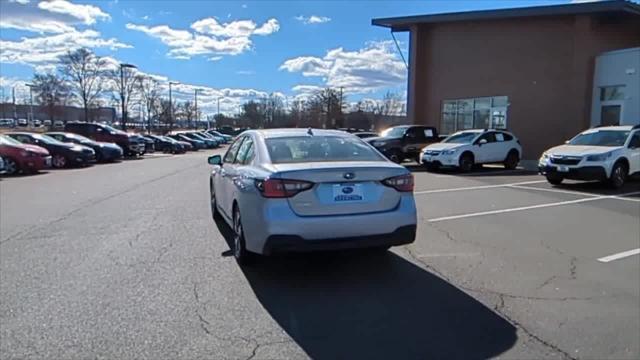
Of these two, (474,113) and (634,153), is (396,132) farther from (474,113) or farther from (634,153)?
(634,153)

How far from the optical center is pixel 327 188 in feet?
16.7

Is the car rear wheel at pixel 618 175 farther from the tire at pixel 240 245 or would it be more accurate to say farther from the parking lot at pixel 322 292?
the tire at pixel 240 245

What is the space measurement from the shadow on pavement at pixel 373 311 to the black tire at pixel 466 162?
13018mm

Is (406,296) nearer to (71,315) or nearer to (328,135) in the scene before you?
(328,135)

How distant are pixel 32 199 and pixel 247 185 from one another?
868 cm

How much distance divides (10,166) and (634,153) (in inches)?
799

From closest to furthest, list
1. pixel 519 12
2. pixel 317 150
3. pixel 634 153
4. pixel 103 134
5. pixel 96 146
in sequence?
pixel 317 150, pixel 634 153, pixel 519 12, pixel 96 146, pixel 103 134

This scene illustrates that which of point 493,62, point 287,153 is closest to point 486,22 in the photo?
point 493,62

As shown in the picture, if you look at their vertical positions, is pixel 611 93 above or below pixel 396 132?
above

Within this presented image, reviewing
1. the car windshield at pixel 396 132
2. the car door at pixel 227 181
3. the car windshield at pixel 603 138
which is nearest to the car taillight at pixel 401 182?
the car door at pixel 227 181

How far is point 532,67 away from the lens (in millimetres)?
24484

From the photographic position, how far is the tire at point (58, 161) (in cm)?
2230

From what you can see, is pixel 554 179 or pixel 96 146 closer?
pixel 554 179

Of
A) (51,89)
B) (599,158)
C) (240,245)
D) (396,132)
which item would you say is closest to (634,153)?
(599,158)
